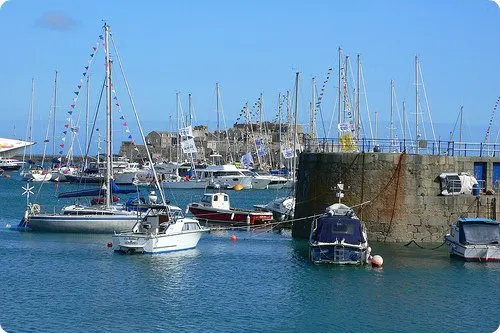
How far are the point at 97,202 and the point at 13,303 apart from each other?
76.7ft

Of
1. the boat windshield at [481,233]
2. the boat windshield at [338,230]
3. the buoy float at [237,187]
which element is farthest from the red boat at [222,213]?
the buoy float at [237,187]

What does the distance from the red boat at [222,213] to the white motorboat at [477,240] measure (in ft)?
56.9

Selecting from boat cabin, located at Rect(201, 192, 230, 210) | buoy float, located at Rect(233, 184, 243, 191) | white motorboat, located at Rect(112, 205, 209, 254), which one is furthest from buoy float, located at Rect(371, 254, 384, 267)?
buoy float, located at Rect(233, 184, 243, 191)

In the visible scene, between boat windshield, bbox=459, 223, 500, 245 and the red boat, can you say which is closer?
boat windshield, bbox=459, 223, 500, 245

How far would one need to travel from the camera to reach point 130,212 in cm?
4769

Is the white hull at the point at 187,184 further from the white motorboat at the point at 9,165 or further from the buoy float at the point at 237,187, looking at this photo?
the white motorboat at the point at 9,165

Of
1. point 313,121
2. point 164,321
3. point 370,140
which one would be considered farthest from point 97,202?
point 313,121

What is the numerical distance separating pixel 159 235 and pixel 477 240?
489 inches

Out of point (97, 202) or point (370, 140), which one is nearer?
point (370, 140)

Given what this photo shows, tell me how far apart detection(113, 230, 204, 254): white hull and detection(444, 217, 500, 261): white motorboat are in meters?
11.0

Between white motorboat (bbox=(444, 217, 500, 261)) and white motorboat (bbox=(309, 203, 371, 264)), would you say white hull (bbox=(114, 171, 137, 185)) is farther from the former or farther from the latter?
white motorboat (bbox=(444, 217, 500, 261))

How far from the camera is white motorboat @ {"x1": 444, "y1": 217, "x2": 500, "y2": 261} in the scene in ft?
122

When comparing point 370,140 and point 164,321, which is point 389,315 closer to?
point 164,321

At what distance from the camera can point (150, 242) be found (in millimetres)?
39094
